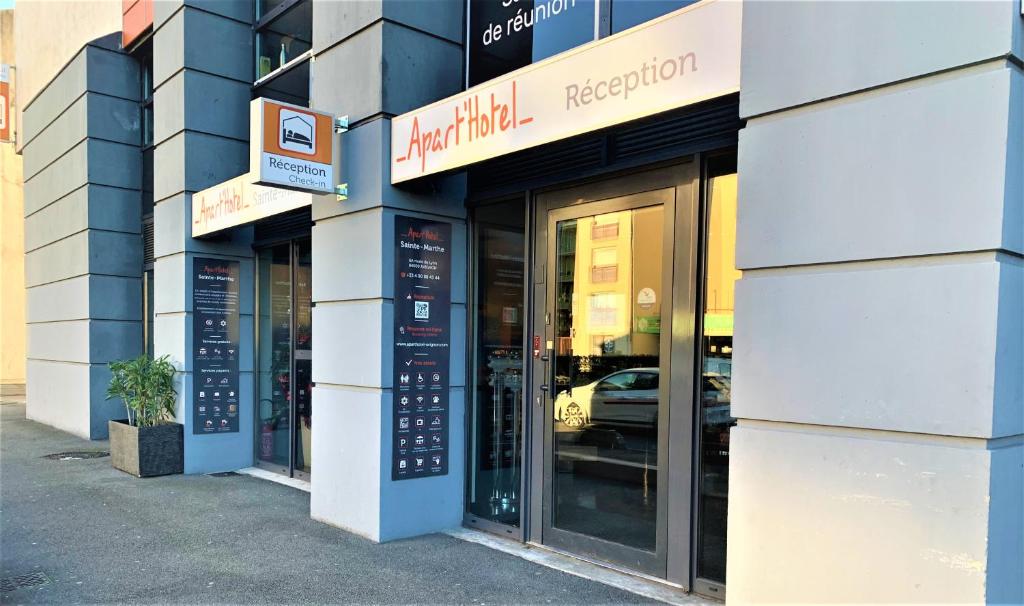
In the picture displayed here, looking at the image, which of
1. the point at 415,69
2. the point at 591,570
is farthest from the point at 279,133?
the point at 591,570

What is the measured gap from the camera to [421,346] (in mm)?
5426

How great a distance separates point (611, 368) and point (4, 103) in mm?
16491

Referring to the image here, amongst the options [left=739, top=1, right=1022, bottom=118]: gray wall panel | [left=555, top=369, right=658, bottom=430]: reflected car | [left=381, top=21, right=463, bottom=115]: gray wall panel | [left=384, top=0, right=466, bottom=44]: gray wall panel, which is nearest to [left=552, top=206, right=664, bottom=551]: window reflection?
[left=555, top=369, right=658, bottom=430]: reflected car

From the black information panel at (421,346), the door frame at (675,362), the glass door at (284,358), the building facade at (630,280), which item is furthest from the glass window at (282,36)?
the door frame at (675,362)

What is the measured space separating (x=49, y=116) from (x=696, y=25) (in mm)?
12802

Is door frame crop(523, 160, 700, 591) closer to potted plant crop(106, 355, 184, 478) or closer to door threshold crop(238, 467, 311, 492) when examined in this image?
door threshold crop(238, 467, 311, 492)

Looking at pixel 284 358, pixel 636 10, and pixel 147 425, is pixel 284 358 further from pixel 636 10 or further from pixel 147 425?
pixel 636 10

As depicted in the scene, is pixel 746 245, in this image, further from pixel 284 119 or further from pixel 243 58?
pixel 243 58

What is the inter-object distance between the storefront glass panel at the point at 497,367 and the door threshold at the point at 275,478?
2323 mm

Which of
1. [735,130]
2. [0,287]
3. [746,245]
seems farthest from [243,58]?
[0,287]

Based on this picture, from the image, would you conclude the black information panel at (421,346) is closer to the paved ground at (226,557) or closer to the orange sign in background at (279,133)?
the paved ground at (226,557)

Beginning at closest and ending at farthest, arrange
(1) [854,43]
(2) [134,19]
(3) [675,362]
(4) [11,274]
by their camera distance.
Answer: (1) [854,43], (3) [675,362], (2) [134,19], (4) [11,274]

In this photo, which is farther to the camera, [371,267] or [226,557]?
[371,267]

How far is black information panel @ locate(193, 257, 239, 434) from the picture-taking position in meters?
8.00
